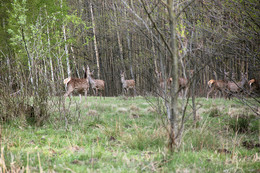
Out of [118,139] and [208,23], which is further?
[208,23]

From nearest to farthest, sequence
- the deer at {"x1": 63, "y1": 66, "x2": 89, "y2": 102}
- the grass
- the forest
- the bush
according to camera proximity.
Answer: the grass
the forest
the bush
the deer at {"x1": 63, "y1": 66, "x2": 89, "y2": 102}

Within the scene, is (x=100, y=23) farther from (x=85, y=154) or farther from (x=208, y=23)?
(x=85, y=154)

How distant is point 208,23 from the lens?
21.5 ft

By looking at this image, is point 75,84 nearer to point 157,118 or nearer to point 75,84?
point 75,84

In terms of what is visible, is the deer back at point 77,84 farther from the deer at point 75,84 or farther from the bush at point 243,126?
the bush at point 243,126

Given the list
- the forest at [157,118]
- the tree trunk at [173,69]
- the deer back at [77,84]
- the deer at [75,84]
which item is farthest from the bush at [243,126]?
the deer back at [77,84]

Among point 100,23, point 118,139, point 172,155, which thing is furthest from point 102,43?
point 172,155

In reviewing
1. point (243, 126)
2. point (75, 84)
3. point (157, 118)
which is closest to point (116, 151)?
point (157, 118)

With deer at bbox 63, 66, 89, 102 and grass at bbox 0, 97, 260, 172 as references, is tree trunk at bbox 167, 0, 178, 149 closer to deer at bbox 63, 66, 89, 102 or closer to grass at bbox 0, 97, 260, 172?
grass at bbox 0, 97, 260, 172

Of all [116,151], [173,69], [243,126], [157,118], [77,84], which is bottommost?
[243,126]

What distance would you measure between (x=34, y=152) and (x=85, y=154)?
737 mm

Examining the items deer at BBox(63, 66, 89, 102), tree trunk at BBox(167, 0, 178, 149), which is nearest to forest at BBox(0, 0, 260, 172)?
tree trunk at BBox(167, 0, 178, 149)

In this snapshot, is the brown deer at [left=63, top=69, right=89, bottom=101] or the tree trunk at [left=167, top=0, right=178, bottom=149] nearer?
the tree trunk at [left=167, top=0, right=178, bottom=149]

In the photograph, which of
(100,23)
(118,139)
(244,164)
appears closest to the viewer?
(244,164)
